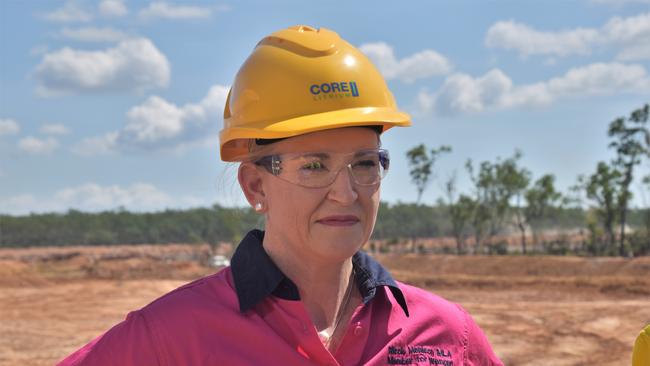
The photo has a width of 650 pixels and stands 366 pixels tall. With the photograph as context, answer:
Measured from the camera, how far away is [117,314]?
1825 cm

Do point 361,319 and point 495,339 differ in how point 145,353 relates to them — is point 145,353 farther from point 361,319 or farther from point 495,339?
point 495,339

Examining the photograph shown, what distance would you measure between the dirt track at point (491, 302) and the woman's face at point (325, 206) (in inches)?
411

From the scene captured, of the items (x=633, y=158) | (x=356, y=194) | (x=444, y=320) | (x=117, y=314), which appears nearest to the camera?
(x=356, y=194)

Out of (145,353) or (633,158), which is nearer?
(145,353)

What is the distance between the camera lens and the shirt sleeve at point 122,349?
1758mm

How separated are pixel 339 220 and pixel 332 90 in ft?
1.10

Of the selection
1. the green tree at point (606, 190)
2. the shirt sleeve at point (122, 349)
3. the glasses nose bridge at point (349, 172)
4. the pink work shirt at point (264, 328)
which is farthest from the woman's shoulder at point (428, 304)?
the green tree at point (606, 190)

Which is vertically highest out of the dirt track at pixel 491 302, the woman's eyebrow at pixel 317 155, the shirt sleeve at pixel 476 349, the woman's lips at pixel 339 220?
the woman's eyebrow at pixel 317 155

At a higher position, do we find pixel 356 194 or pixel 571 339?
pixel 356 194

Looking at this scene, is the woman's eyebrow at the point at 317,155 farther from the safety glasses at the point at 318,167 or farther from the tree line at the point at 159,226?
the tree line at the point at 159,226

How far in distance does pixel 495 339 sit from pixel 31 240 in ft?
→ 202

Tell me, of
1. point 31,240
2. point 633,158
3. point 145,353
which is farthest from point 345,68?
point 31,240

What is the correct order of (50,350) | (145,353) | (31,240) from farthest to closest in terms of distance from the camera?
(31,240) < (50,350) < (145,353)

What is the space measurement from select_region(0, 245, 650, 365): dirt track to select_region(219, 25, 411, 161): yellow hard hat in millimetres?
10432
